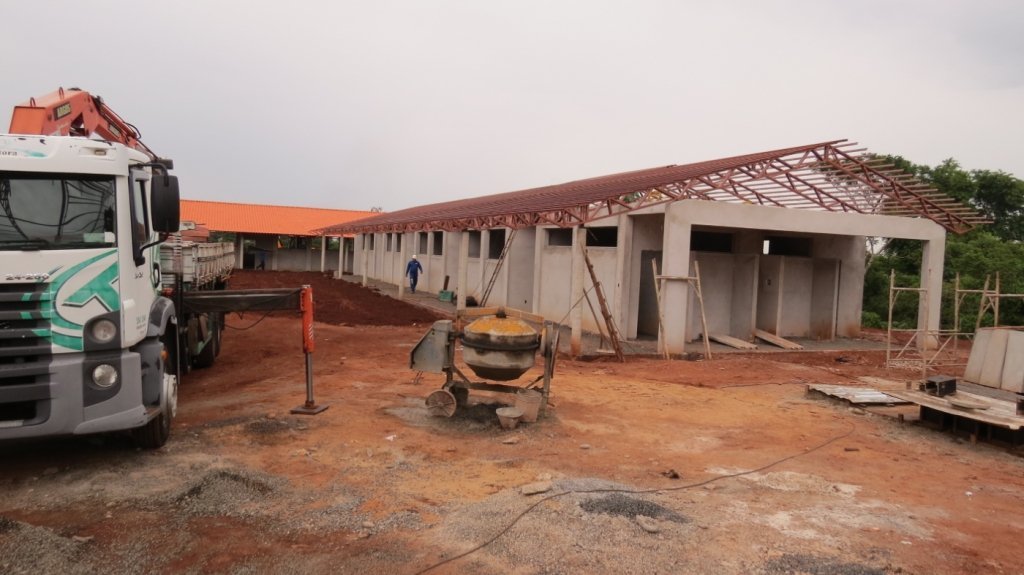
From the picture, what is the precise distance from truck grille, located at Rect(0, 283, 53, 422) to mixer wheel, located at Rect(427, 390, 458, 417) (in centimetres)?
409

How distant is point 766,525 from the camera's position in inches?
204

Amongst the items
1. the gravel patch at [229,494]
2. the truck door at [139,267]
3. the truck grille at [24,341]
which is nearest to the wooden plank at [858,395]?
the gravel patch at [229,494]

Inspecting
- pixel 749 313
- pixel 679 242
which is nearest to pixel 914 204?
pixel 749 313

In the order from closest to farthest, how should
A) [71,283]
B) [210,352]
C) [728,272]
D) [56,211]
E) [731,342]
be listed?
[71,283], [56,211], [210,352], [731,342], [728,272]

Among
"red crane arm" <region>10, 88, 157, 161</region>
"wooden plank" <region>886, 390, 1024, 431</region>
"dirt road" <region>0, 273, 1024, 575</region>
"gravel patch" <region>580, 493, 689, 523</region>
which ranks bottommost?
"dirt road" <region>0, 273, 1024, 575</region>

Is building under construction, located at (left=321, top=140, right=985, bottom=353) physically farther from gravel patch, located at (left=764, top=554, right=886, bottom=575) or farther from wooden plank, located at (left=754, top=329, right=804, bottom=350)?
gravel patch, located at (left=764, top=554, right=886, bottom=575)

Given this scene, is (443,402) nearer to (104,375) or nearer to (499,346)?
(499,346)

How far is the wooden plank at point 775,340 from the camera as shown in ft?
56.5

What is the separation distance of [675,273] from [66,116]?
11.7 meters

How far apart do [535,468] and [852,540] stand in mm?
2839

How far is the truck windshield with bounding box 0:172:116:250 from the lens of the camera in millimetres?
5426

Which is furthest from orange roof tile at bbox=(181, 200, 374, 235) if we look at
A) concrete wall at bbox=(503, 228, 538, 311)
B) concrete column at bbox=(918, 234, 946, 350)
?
concrete column at bbox=(918, 234, 946, 350)

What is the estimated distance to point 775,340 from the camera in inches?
695

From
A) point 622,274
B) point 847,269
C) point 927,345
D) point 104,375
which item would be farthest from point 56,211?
point 927,345
